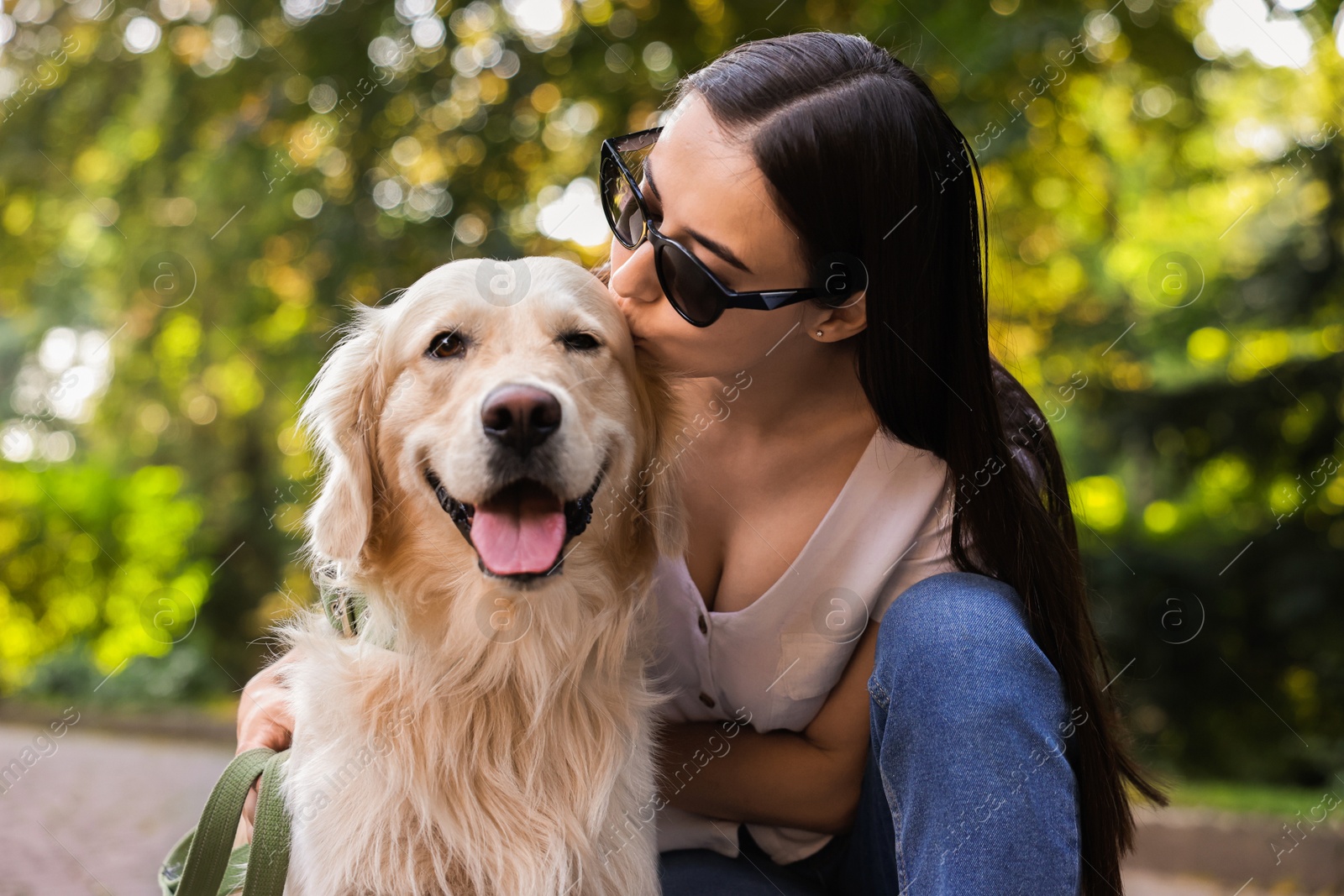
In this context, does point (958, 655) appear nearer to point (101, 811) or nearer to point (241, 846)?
point (241, 846)

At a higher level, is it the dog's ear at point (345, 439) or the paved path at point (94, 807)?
the dog's ear at point (345, 439)

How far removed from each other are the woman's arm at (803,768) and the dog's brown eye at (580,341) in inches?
32.3

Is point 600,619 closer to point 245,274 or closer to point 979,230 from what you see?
point 979,230

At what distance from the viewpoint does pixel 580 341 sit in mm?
2096

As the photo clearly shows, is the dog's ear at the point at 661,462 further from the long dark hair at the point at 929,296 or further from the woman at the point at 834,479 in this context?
the long dark hair at the point at 929,296

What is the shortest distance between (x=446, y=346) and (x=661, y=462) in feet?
1.74

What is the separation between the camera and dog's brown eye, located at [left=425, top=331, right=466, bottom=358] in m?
2.06

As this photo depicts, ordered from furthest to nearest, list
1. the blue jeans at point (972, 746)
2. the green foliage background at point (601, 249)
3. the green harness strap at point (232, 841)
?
the green foliage background at point (601, 249) → the green harness strap at point (232, 841) → the blue jeans at point (972, 746)

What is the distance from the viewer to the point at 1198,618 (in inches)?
219

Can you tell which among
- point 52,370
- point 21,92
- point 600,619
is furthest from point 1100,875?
point 52,370

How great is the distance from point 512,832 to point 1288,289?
4696 mm

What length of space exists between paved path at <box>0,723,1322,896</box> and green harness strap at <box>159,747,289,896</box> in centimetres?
201

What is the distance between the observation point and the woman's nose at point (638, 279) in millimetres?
2072

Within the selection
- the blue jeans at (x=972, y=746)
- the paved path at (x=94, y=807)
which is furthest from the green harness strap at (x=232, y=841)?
the paved path at (x=94, y=807)
